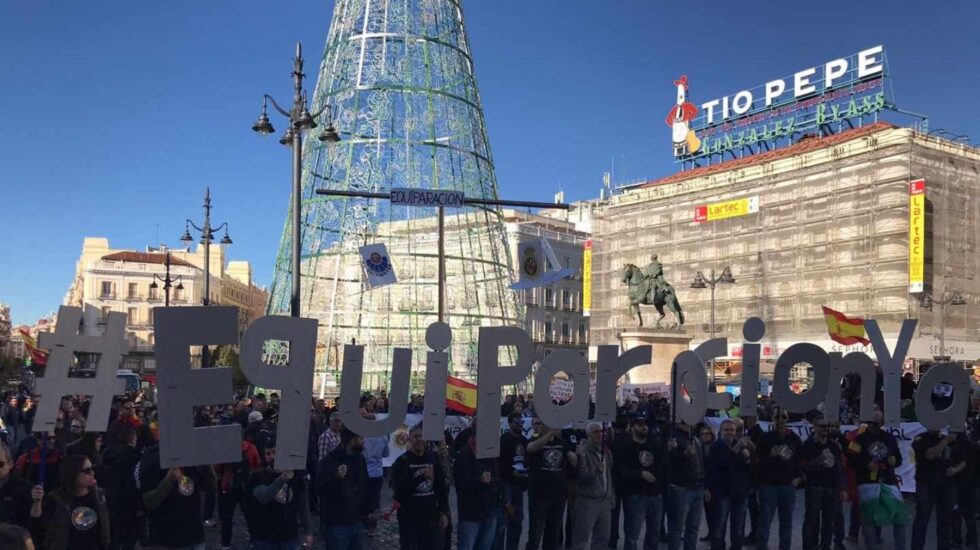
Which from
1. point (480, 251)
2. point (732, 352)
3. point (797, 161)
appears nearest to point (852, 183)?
point (797, 161)

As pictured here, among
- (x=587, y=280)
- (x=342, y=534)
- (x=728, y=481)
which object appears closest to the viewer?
(x=342, y=534)

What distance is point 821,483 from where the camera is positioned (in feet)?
37.6

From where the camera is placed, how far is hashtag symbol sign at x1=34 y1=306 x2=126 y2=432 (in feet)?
33.3

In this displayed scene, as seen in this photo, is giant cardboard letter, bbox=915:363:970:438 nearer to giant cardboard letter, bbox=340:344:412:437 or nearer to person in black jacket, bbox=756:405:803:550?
person in black jacket, bbox=756:405:803:550

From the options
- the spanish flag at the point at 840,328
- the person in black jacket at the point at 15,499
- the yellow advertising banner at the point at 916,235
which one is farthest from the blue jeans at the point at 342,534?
the yellow advertising banner at the point at 916,235

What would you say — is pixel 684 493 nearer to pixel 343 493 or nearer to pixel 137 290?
pixel 343 493

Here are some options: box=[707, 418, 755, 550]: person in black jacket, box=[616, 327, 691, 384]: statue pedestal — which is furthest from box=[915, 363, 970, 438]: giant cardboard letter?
box=[616, 327, 691, 384]: statue pedestal

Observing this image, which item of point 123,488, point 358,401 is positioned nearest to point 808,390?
point 358,401

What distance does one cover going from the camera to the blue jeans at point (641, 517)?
10.8 meters

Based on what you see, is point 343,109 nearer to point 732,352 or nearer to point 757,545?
point 757,545

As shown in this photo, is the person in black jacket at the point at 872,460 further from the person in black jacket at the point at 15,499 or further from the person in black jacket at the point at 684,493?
the person in black jacket at the point at 15,499

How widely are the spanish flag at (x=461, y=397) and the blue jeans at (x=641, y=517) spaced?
286 inches

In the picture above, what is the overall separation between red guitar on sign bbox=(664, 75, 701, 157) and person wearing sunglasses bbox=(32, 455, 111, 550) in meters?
68.1

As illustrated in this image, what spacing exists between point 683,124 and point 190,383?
69.4 meters
